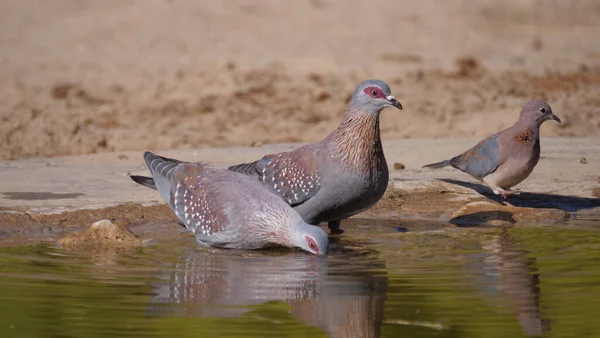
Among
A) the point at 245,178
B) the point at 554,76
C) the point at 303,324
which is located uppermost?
the point at 554,76

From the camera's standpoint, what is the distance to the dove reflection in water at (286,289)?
247 inches

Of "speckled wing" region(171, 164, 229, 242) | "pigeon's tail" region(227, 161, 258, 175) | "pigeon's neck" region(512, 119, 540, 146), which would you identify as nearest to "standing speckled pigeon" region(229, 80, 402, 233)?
"pigeon's tail" region(227, 161, 258, 175)

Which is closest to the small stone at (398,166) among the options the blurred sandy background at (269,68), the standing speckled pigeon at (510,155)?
the standing speckled pigeon at (510,155)

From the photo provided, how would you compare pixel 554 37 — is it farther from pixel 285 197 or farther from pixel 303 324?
pixel 303 324

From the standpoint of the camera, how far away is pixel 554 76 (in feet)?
51.5

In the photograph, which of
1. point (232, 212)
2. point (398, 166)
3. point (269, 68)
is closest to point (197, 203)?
point (232, 212)

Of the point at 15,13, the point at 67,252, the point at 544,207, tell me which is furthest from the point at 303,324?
the point at 15,13

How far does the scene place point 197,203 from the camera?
8711mm

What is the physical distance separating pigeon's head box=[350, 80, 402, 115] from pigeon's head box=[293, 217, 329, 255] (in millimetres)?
1265

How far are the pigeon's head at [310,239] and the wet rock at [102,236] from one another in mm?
1128

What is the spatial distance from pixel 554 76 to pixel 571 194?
5504mm

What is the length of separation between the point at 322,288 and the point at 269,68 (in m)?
8.53

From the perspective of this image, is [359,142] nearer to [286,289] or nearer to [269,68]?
[286,289]

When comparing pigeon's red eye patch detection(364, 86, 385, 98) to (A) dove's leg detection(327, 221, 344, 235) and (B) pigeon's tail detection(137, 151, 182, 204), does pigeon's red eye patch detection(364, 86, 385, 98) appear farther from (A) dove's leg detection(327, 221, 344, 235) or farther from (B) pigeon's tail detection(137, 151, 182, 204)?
(B) pigeon's tail detection(137, 151, 182, 204)
